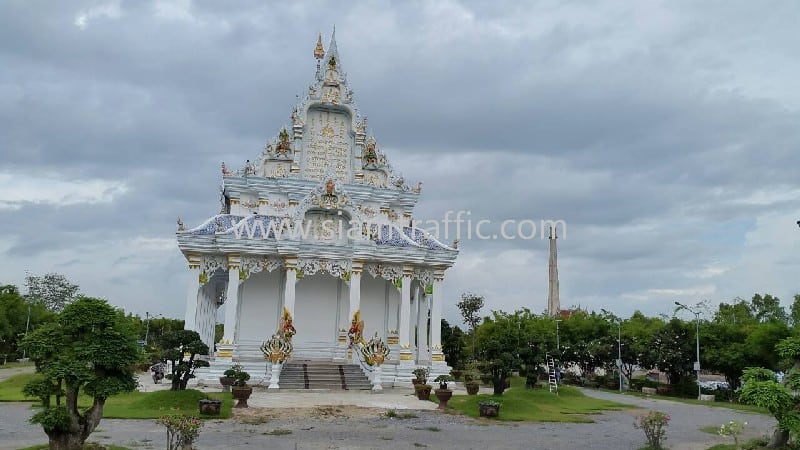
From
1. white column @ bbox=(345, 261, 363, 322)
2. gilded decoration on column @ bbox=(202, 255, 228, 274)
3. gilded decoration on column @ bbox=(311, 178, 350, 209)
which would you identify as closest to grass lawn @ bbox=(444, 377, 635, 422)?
white column @ bbox=(345, 261, 363, 322)

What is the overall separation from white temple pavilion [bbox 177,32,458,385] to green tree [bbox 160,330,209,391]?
4.15 meters

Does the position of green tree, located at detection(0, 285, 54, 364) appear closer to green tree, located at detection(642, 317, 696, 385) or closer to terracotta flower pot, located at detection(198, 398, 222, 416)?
terracotta flower pot, located at detection(198, 398, 222, 416)

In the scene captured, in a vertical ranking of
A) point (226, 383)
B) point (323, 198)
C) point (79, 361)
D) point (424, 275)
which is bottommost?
point (226, 383)

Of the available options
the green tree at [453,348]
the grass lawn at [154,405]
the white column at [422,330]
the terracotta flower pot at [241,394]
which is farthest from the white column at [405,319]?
the green tree at [453,348]

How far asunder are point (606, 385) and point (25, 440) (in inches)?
1222

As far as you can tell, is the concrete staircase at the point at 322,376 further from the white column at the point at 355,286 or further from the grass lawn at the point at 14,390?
the grass lawn at the point at 14,390

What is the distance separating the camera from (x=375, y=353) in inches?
836

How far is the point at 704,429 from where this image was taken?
15398 millimetres

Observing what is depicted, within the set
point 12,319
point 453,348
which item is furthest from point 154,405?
point 12,319

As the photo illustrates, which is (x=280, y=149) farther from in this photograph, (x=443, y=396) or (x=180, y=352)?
(x=443, y=396)

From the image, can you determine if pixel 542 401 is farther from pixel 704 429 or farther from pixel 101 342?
pixel 101 342

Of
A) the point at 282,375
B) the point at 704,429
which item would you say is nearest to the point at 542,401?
the point at 704,429

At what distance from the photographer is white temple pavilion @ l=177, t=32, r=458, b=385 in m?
23.0

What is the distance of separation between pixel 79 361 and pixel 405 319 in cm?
1599
